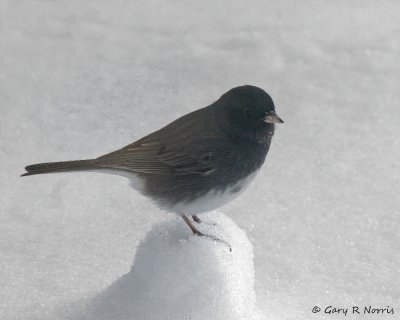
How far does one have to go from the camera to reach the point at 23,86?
6035 mm

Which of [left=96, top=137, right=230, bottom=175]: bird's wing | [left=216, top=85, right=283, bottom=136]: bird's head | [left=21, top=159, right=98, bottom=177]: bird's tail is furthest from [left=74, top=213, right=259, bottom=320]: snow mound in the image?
[left=216, top=85, right=283, bottom=136]: bird's head

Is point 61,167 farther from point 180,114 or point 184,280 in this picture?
point 180,114

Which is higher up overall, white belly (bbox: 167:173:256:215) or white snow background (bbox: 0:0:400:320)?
white belly (bbox: 167:173:256:215)

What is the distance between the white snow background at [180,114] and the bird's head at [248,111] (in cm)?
60

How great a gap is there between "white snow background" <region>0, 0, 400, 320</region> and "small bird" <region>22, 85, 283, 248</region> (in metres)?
0.25

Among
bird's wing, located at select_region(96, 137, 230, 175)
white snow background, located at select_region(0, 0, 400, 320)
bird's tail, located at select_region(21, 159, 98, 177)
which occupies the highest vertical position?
bird's wing, located at select_region(96, 137, 230, 175)

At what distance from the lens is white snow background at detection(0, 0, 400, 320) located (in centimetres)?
384

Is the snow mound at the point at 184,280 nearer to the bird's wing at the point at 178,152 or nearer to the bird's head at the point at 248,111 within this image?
the bird's wing at the point at 178,152

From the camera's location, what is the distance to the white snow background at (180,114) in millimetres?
3838

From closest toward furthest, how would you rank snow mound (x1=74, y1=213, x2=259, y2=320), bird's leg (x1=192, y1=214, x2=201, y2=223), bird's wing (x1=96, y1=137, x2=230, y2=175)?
snow mound (x1=74, y1=213, x2=259, y2=320)
bird's wing (x1=96, y1=137, x2=230, y2=175)
bird's leg (x1=192, y1=214, x2=201, y2=223)

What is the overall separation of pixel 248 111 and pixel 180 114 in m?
2.30

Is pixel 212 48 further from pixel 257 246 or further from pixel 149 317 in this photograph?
pixel 149 317

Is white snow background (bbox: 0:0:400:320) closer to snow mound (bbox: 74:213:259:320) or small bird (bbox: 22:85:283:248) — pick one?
snow mound (bbox: 74:213:259:320)

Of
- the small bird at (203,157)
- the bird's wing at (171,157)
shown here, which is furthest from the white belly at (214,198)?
Result: the bird's wing at (171,157)
